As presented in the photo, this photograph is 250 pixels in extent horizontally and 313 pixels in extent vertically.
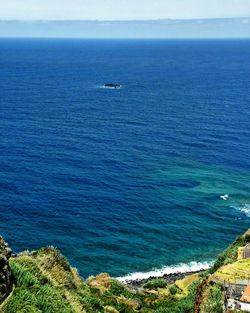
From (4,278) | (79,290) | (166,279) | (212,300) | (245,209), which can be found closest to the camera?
(4,278)

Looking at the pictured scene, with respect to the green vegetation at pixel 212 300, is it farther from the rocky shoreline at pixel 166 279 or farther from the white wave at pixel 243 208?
the white wave at pixel 243 208

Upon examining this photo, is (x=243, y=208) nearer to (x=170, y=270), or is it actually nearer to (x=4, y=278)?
(x=170, y=270)

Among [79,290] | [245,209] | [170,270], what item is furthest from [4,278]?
[245,209]

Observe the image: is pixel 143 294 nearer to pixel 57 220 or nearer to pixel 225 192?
pixel 57 220

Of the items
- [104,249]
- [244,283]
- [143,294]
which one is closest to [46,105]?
[104,249]

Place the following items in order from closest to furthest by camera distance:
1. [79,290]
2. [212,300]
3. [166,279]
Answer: [212,300]
[79,290]
[166,279]

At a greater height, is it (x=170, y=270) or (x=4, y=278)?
(x=4, y=278)

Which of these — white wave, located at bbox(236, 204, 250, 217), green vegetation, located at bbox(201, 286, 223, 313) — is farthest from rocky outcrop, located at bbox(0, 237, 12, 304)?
white wave, located at bbox(236, 204, 250, 217)
